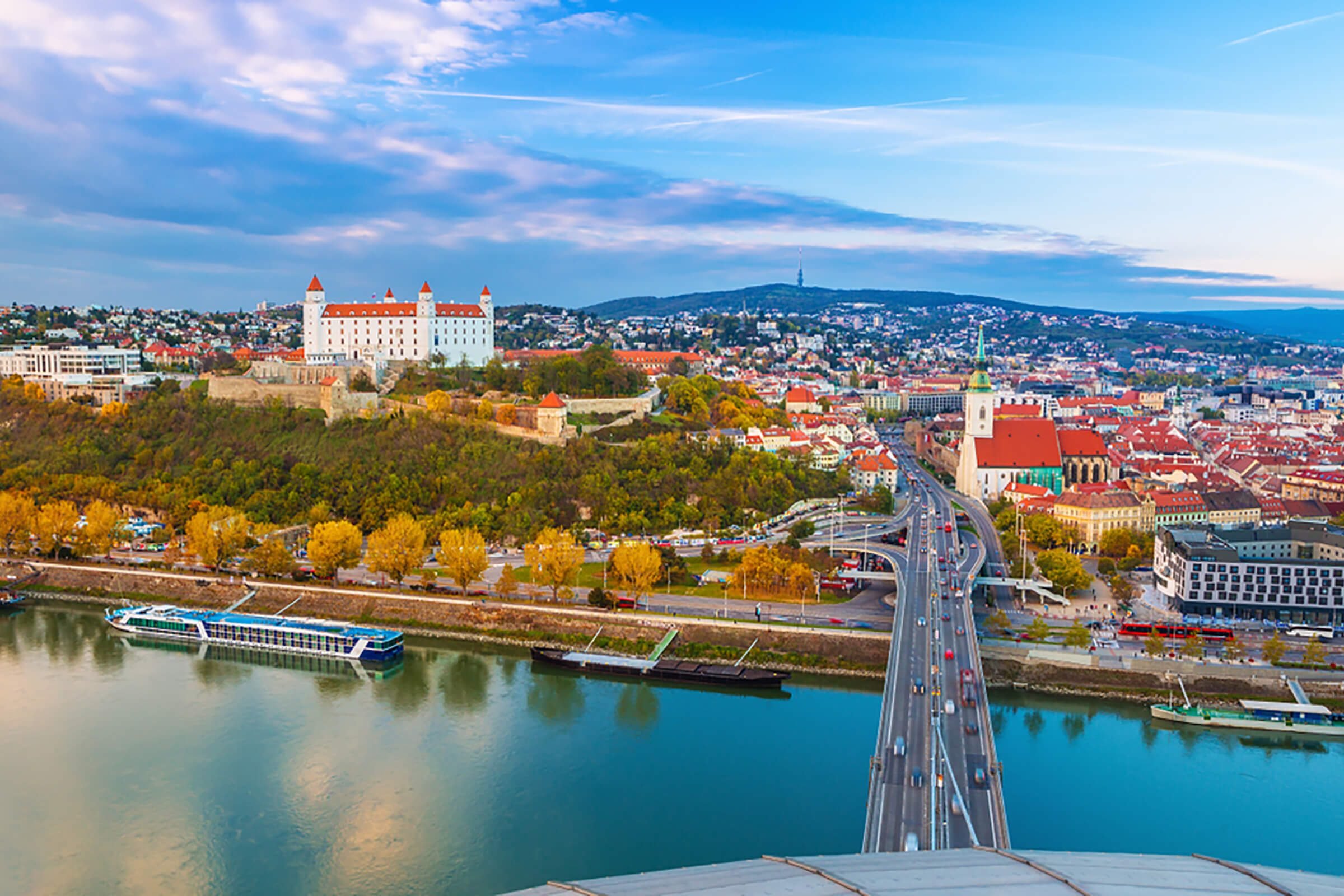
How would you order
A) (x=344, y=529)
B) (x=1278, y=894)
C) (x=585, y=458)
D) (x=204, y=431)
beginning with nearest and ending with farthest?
(x=1278, y=894) < (x=344, y=529) < (x=585, y=458) < (x=204, y=431)

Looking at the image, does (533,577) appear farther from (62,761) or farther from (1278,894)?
(1278,894)

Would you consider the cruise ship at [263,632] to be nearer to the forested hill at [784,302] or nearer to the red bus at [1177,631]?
the red bus at [1177,631]

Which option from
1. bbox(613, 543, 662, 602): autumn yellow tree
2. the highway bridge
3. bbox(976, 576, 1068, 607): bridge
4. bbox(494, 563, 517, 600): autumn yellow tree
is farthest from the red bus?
bbox(494, 563, 517, 600): autumn yellow tree

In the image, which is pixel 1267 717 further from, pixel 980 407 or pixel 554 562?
pixel 980 407

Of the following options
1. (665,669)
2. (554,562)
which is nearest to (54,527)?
(554,562)

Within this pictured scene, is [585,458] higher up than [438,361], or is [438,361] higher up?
[438,361]

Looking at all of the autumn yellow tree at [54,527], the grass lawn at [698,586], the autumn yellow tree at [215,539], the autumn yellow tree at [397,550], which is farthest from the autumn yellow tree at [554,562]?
the autumn yellow tree at [54,527]

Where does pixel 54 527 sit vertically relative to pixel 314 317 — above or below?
below

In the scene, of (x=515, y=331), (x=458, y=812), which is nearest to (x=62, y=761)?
(x=458, y=812)
